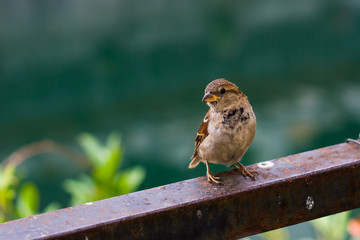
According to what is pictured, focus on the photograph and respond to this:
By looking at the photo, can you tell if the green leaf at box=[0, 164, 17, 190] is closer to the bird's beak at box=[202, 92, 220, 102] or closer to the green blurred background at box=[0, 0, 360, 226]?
the bird's beak at box=[202, 92, 220, 102]

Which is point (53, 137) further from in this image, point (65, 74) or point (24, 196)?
point (24, 196)

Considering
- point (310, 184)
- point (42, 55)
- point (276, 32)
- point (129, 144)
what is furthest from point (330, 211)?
point (276, 32)

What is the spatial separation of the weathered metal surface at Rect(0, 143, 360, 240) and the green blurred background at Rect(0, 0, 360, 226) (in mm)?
6223

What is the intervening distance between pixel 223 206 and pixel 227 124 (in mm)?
693

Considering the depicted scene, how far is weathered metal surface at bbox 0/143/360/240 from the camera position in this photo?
4.43ft

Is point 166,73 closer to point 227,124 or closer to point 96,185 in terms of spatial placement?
point 96,185

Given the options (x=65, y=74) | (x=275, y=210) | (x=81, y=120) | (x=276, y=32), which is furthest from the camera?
(x=276, y=32)

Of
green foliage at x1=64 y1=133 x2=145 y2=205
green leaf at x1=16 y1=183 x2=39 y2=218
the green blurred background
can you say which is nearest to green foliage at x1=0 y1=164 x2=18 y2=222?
green leaf at x1=16 y1=183 x2=39 y2=218

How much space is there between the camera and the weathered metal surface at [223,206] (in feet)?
4.43

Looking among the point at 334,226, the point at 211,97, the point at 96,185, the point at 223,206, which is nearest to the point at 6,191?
the point at 96,185

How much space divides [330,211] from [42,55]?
11.5 m

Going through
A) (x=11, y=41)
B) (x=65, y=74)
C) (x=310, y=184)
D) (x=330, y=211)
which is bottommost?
(x=330, y=211)

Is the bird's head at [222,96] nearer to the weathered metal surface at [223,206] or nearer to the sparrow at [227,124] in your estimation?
the sparrow at [227,124]

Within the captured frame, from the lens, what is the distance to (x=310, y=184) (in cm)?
159
